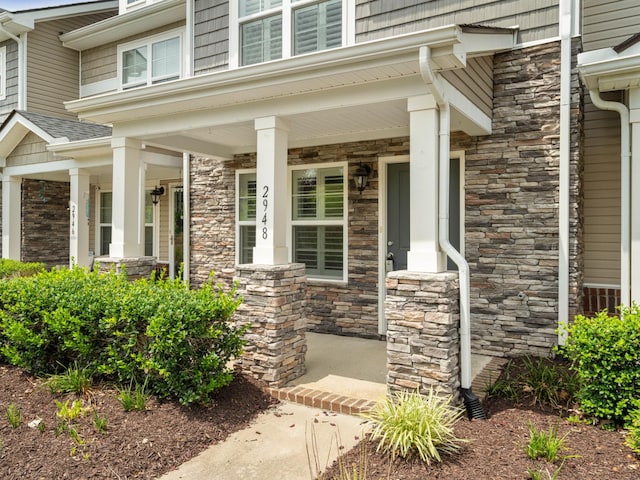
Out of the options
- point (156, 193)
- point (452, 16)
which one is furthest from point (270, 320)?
point (156, 193)

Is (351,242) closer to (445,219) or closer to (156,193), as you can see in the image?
(445,219)

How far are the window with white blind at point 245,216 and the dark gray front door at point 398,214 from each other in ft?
7.39

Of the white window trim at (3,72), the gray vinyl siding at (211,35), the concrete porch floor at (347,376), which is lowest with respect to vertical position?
the concrete porch floor at (347,376)

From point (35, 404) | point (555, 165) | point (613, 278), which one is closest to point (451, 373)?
point (555, 165)

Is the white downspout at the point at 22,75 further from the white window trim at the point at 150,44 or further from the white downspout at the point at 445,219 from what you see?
the white downspout at the point at 445,219

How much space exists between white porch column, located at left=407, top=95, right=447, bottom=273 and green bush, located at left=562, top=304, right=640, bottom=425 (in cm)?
117

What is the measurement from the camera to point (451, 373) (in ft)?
12.3

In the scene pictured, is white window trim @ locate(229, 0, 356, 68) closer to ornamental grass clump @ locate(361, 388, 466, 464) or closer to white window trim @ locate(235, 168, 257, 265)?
white window trim @ locate(235, 168, 257, 265)

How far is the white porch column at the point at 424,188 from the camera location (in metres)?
3.92

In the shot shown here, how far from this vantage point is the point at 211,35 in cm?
723

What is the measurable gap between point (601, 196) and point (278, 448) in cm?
466

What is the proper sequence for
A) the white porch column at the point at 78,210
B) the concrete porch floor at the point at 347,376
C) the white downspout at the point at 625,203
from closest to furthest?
the concrete porch floor at the point at 347,376, the white downspout at the point at 625,203, the white porch column at the point at 78,210

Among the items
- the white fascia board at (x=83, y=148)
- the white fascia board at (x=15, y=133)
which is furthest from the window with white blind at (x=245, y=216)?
the white fascia board at (x=15, y=133)

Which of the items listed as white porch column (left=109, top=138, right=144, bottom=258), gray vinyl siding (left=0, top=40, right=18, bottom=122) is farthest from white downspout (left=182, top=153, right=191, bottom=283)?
gray vinyl siding (left=0, top=40, right=18, bottom=122)
